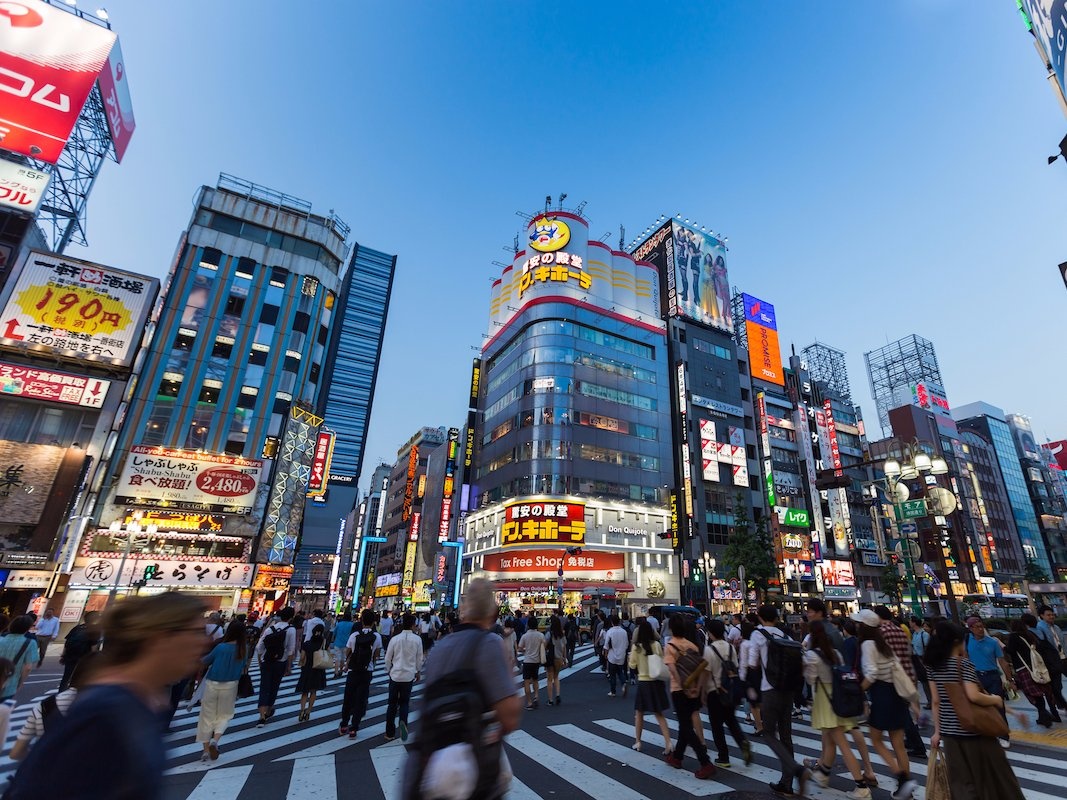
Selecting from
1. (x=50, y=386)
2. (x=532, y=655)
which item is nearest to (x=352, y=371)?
(x=50, y=386)

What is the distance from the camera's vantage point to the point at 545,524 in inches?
1741

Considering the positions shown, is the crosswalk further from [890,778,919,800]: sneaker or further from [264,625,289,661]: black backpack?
[264,625,289,661]: black backpack

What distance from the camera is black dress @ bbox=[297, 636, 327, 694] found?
33.5 ft

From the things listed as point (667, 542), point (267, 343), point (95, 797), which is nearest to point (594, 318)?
point (667, 542)

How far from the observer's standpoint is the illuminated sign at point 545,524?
144 feet

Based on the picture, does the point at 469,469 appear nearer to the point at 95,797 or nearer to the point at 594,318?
the point at 594,318

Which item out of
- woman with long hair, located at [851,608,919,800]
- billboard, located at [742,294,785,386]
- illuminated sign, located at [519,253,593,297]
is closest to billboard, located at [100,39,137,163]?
illuminated sign, located at [519,253,593,297]

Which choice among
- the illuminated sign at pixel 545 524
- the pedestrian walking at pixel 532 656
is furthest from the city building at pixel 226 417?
the pedestrian walking at pixel 532 656

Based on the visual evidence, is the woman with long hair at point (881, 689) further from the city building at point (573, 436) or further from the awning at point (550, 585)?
the awning at point (550, 585)

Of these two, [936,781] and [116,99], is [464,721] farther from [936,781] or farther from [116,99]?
[116,99]

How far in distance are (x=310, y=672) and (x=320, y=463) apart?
35.3 m

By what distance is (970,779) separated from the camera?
418 centimetres

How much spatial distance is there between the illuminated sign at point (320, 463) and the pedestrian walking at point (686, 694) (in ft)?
130

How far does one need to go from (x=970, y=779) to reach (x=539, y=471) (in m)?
42.4
